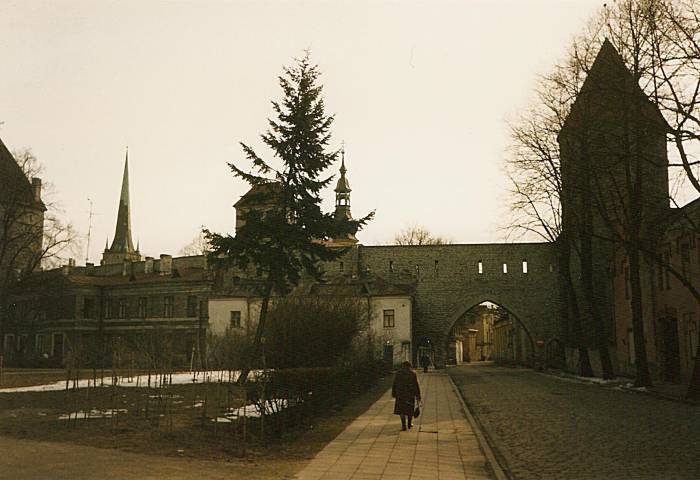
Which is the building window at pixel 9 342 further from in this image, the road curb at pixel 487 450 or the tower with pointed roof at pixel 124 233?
the road curb at pixel 487 450

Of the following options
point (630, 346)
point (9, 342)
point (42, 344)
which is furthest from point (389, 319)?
point (9, 342)

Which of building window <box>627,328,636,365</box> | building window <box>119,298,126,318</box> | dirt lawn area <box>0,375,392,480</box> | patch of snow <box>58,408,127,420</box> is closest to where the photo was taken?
dirt lawn area <box>0,375,392,480</box>

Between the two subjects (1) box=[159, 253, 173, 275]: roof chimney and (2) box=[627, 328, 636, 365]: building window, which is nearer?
(2) box=[627, 328, 636, 365]: building window

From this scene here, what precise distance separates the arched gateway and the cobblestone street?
33693 mm

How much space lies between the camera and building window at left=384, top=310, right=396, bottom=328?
Result: 188ft

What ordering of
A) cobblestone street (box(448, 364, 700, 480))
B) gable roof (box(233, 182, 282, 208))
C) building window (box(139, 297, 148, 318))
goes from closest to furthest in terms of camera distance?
cobblestone street (box(448, 364, 700, 480)), gable roof (box(233, 182, 282, 208)), building window (box(139, 297, 148, 318))

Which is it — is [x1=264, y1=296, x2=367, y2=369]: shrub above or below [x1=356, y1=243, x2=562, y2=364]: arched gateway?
below

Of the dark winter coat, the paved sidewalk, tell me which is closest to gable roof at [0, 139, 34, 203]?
the paved sidewalk

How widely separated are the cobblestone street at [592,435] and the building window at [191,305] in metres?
41.7

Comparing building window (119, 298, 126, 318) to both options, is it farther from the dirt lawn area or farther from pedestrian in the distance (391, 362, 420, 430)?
pedestrian in the distance (391, 362, 420, 430)

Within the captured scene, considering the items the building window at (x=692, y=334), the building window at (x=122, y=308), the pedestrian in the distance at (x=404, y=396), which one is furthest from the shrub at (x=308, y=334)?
the building window at (x=122, y=308)

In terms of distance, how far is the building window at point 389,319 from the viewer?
57.2 m

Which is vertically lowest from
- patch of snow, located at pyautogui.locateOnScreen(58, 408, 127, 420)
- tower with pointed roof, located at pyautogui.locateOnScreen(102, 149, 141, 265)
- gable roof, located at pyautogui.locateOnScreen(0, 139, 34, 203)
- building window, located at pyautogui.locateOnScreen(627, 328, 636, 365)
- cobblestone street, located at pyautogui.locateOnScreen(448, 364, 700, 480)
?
cobblestone street, located at pyautogui.locateOnScreen(448, 364, 700, 480)

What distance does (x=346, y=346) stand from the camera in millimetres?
29141
